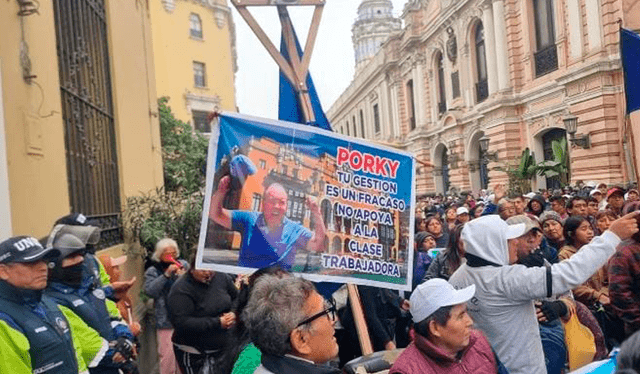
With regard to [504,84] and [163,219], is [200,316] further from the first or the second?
[504,84]

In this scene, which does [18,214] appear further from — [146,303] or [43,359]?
[146,303]

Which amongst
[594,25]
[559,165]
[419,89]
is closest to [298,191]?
[594,25]

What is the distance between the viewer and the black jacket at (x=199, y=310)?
4270mm

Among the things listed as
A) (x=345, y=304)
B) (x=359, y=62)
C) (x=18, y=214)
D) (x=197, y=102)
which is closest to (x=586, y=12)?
(x=345, y=304)

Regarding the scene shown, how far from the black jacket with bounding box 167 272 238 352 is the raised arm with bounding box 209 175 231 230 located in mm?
992

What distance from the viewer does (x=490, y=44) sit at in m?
22.3

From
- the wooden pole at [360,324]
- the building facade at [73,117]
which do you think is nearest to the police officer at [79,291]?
the building facade at [73,117]

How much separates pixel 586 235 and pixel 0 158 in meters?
4.33

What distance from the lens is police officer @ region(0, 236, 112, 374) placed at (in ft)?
8.88

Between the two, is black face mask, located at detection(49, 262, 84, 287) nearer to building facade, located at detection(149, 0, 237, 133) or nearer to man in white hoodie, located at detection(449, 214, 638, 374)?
man in white hoodie, located at detection(449, 214, 638, 374)

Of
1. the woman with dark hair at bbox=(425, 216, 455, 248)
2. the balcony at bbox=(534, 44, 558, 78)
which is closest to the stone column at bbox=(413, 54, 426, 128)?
the balcony at bbox=(534, 44, 558, 78)

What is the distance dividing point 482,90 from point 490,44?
2.26 m

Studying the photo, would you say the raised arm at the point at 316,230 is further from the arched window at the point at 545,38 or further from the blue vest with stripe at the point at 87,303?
the arched window at the point at 545,38

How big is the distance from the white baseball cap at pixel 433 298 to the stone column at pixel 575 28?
51.2 ft
